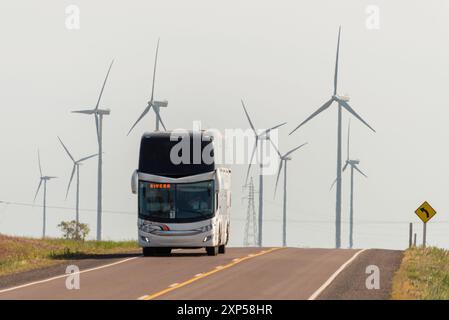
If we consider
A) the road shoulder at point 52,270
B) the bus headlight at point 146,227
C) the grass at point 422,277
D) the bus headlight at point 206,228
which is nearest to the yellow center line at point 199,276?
the bus headlight at point 206,228

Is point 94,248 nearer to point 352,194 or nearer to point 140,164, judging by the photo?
point 140,164

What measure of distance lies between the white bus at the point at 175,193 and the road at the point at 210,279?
2.80ft

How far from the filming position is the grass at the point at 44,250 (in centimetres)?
3941

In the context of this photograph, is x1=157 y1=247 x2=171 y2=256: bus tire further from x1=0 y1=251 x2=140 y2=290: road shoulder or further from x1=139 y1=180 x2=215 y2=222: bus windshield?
x1=139 y1=180 x2=215 y2=222: bus windshield

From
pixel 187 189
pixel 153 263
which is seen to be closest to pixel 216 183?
pixel 187 189

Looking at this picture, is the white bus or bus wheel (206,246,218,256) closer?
the white bus

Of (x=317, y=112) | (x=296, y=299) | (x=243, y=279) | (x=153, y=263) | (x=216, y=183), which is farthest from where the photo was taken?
(x=317, y=112)

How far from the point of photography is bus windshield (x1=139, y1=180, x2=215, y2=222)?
42344mm

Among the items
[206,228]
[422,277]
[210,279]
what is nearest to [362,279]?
[422,277]

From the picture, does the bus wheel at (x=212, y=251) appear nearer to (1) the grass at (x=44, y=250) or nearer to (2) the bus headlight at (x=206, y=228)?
(2) the bus headlight at (x=206, y=228)

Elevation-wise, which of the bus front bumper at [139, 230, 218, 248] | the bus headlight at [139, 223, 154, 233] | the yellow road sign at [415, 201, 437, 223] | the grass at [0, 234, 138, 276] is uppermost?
the bus headlight at [139, 223, 154, 233]

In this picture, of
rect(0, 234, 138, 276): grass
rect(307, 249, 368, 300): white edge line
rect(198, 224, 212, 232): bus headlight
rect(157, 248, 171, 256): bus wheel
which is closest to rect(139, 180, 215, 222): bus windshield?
rect(198, 224, 212, 232): bus headlight

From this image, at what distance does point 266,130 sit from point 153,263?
2274 inches

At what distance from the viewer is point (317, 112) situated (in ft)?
265
